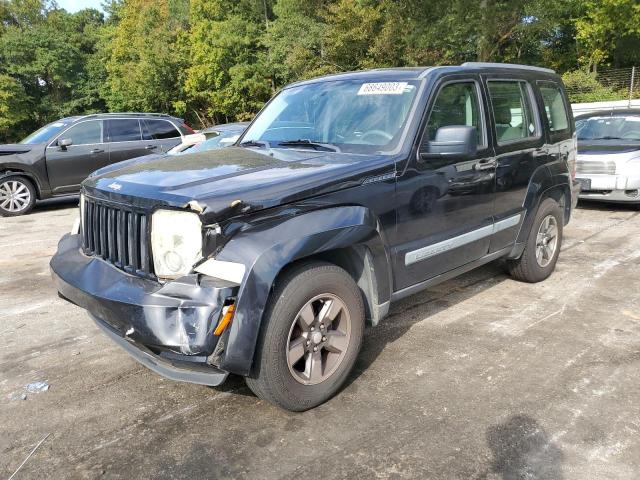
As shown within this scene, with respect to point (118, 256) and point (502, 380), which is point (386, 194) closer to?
point (502, 380)

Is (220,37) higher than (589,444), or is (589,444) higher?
(220,37)

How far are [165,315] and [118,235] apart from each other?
2.34 ft

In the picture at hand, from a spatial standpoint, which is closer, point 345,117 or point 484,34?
point 345,117

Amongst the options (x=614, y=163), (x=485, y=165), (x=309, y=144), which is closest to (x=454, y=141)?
(x=485, y=165)

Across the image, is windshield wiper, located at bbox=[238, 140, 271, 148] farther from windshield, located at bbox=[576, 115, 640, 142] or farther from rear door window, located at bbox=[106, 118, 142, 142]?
windshield, located at bbox=[576, 115, 640, 142]

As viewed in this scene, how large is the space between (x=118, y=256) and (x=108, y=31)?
180 feet

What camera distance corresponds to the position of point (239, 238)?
8.78ft

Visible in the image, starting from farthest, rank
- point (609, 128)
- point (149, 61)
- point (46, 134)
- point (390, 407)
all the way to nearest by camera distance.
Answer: point (149, 61)
point (46, 134)
point (609, 128)
point (390, 407)

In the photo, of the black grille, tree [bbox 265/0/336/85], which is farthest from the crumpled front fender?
tree [bbox 265/0/336/85]

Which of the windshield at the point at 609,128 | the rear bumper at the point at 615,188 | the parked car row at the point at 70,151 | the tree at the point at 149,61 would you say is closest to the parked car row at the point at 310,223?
Answer: the rear bumper at the point at 615,188

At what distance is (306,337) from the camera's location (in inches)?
118

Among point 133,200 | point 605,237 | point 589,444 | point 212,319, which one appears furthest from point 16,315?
point 605,237

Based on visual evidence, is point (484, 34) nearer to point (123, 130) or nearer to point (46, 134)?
point (123, 130)

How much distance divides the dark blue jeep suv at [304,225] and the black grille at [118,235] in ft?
0.04
